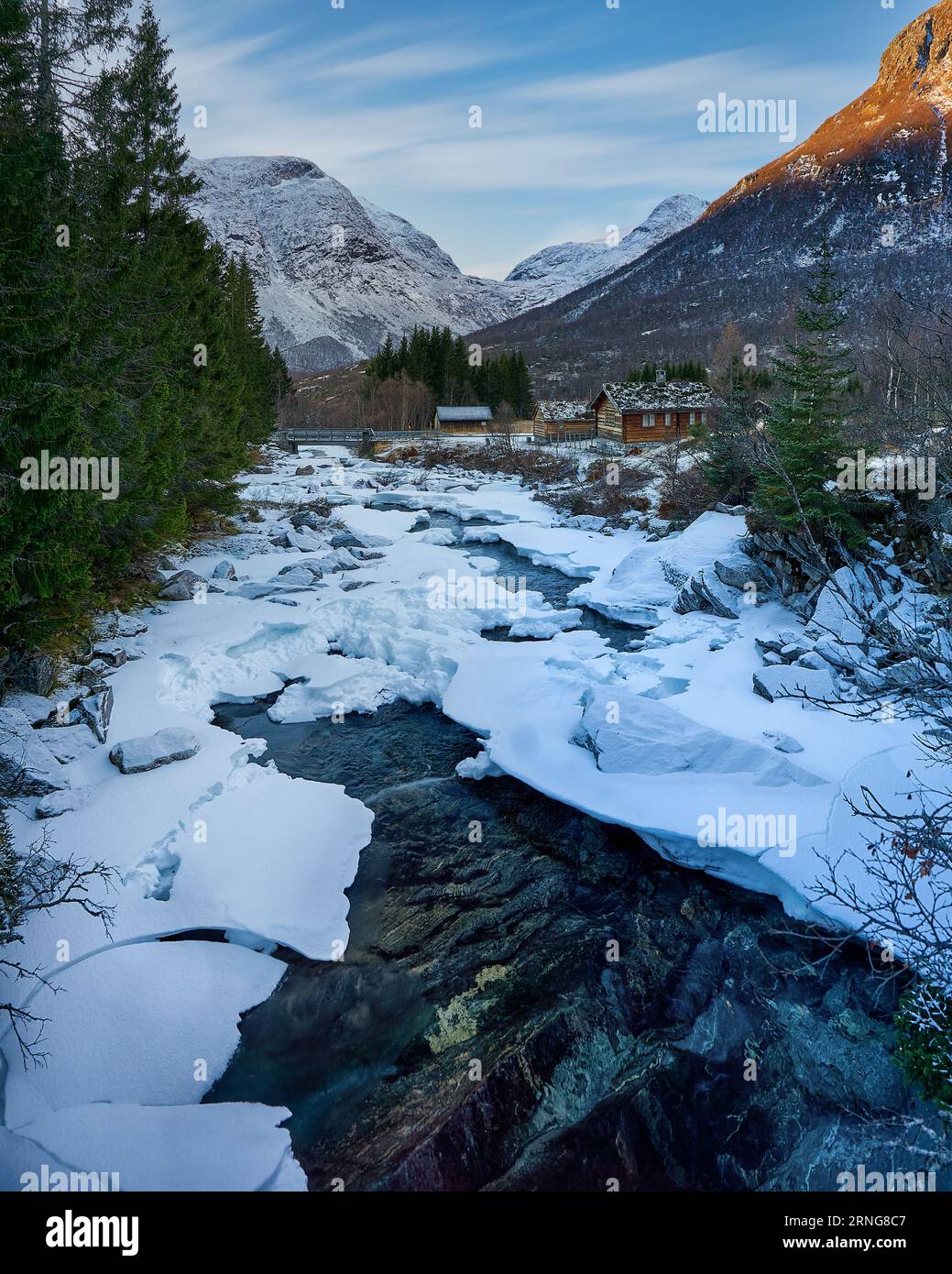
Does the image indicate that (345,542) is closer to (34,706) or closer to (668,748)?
(34,706)

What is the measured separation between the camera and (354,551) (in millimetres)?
24500

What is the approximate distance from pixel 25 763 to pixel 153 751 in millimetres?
1602

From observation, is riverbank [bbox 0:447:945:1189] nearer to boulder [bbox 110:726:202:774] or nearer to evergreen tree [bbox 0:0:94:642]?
boulder [bbox 110:726:202:774]

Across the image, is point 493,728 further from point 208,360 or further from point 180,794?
point 208,360

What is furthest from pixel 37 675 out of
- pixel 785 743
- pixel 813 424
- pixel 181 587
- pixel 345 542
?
pixel 813 424

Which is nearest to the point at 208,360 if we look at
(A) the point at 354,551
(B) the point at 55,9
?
(A) the point at 354,551

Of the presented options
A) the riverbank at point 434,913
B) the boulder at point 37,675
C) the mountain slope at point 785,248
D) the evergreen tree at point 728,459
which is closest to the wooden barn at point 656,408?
the evergreen tree at point 728,459

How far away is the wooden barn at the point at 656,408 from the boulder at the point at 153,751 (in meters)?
44.1

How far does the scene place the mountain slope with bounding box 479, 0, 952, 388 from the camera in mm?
128375

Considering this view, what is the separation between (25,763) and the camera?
890 centimetres

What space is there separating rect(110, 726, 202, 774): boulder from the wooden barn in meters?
44.1

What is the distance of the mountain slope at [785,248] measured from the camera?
128375 millimetres

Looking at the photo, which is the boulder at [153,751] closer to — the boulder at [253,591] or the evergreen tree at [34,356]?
the evergreen tree at [34,356]

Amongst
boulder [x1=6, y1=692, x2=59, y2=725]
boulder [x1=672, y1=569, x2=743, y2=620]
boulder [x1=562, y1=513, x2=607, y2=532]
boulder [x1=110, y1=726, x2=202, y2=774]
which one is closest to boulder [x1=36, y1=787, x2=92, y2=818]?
boulder [x1=110, y1=726, x2=202, y2=774]
